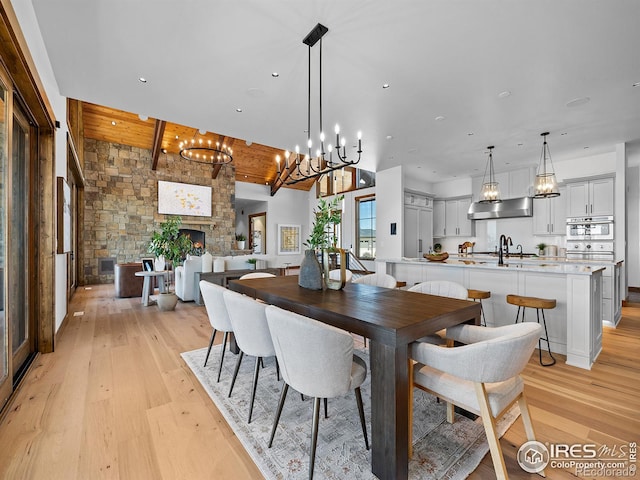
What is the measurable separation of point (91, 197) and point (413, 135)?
8238 millimetres

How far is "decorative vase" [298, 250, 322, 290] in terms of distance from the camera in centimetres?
246

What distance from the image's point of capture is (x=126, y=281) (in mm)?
5996

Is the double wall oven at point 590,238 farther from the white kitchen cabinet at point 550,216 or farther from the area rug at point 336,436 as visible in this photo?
the area rug at point 336,436

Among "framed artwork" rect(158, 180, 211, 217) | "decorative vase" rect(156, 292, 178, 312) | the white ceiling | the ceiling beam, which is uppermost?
the ceiling beam

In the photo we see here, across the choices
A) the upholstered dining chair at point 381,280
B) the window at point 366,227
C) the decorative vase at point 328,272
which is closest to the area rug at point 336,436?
the decorative vase at point 328,272

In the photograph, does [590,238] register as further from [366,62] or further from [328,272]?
[328,272]

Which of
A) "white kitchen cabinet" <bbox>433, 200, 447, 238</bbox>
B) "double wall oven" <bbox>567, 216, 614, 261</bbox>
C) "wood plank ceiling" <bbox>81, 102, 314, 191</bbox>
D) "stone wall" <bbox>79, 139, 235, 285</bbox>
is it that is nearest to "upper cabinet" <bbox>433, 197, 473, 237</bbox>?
"white kitchen cabinet" <bbox>433, 200, 447, 238</bbox>

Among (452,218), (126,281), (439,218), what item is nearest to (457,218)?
(452,218)

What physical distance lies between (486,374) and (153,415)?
2029 mm

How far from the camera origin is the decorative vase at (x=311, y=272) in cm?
246

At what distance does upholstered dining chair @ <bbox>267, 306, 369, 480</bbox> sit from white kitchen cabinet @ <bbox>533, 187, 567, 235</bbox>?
6.55 metres

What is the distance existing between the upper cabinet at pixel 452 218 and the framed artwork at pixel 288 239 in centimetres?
593

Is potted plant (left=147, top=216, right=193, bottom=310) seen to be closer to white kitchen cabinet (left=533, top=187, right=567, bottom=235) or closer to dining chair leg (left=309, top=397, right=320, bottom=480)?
dining chair leg (left=309, top=397, right=320, bottom=480)

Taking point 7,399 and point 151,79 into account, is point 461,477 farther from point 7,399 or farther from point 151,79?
point 151,79
